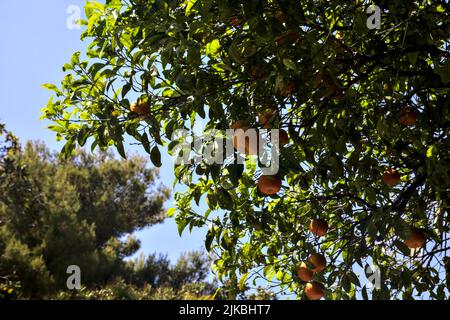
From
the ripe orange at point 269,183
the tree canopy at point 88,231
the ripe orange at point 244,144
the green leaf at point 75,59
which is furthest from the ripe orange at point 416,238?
the tree canopy at point 88,231

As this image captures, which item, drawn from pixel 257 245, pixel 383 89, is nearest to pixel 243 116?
pixel 383 89

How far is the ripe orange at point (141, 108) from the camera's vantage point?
116 inches

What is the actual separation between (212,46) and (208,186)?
2.69ft

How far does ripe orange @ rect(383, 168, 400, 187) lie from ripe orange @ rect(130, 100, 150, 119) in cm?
152

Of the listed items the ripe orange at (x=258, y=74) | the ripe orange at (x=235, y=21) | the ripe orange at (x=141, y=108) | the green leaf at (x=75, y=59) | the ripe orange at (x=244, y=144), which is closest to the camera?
the ripe orange at (x=244, y=144)

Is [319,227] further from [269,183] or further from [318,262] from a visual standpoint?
[269,183]

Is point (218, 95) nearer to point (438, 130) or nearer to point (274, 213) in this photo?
point (274, 213)

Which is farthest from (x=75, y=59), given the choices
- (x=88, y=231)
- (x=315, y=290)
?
(x=88, y=231)

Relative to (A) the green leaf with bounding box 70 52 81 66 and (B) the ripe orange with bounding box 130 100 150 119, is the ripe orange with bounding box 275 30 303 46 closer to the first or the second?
(B) the ripe orange with bounding box 130 100 150 119

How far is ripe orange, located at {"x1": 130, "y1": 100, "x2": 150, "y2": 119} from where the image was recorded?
296 centimetres

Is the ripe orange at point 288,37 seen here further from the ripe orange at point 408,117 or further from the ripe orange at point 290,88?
the ripe orange at point 408,117

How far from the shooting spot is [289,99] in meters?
3.20

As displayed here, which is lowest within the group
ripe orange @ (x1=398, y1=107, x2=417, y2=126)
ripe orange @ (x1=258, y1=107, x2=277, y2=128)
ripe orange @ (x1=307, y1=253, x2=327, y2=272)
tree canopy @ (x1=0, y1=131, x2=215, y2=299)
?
ripe orange @ (x1=307, y1=253, x2=327, y2=272)

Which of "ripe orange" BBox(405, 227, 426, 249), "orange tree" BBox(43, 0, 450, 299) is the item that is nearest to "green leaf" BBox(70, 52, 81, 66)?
"orange tree" BBox(43, 0, 450, 299)
